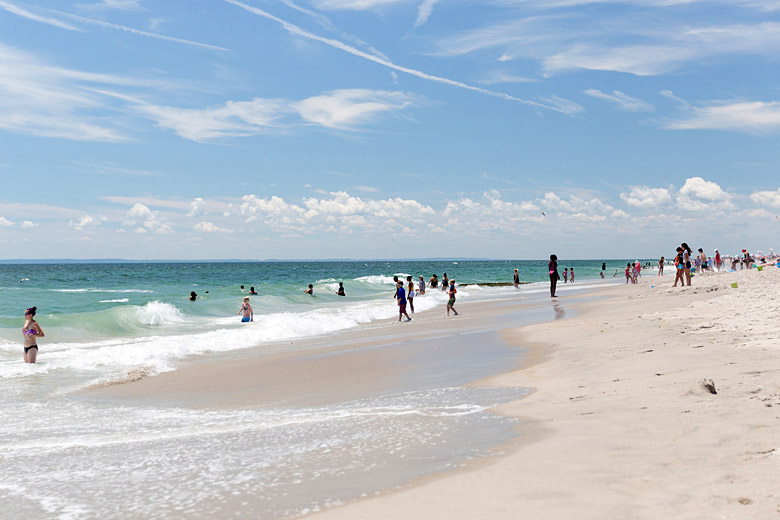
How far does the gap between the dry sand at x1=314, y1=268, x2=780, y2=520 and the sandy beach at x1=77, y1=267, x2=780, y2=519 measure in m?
0.01

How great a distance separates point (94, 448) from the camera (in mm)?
6363

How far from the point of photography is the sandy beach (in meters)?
3.81

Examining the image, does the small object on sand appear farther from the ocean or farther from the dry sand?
the ocean

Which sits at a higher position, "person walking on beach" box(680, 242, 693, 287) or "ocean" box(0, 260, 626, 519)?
"person walking on beach" box(680, 242, 693, 287)

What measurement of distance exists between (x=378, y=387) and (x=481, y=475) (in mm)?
5029

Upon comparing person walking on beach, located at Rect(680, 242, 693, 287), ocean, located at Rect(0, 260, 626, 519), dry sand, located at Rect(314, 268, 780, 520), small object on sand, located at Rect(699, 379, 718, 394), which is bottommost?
ocean, located at Rect(0, 260, 626, 519)

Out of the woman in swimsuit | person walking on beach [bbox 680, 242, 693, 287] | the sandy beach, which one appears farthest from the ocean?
person walking on beach [bbox 680, 242, 693, 287]

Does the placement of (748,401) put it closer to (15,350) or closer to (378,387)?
(378,387)

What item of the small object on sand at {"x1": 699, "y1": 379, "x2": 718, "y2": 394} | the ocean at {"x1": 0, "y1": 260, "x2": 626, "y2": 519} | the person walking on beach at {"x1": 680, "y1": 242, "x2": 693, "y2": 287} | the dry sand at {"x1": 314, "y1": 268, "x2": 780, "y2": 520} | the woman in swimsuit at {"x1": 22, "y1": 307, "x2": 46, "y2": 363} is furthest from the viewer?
the person walking on beach at {"x1": 680, "y1": 242, "x2": 693, "y2": 287}

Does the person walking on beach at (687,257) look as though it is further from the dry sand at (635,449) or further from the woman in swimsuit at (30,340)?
the woman in swimsuit at (30,340)

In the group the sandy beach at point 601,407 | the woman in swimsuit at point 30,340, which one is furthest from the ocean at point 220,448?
the woman in swimsuit at point 30,340

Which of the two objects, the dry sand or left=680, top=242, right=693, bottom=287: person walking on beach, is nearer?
the dry sand

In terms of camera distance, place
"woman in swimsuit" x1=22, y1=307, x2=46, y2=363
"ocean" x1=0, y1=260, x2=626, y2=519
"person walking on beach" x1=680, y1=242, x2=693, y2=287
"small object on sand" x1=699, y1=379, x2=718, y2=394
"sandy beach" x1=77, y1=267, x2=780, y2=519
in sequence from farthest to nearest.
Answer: "person walking on beach" x1=680, y1=242, x2=693, y2=287, "woman in swimsuit" x1=22, y1=307, x2=46, y2=363, "small object on sand" x1=699, y1=379, x2=718, y2=394, "ocean" x1=0, y1=260, x2=626, y2=519, "sandy beach" x1=77, y1=267, x2=780, y2=519

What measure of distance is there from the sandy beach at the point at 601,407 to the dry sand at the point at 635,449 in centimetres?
1
